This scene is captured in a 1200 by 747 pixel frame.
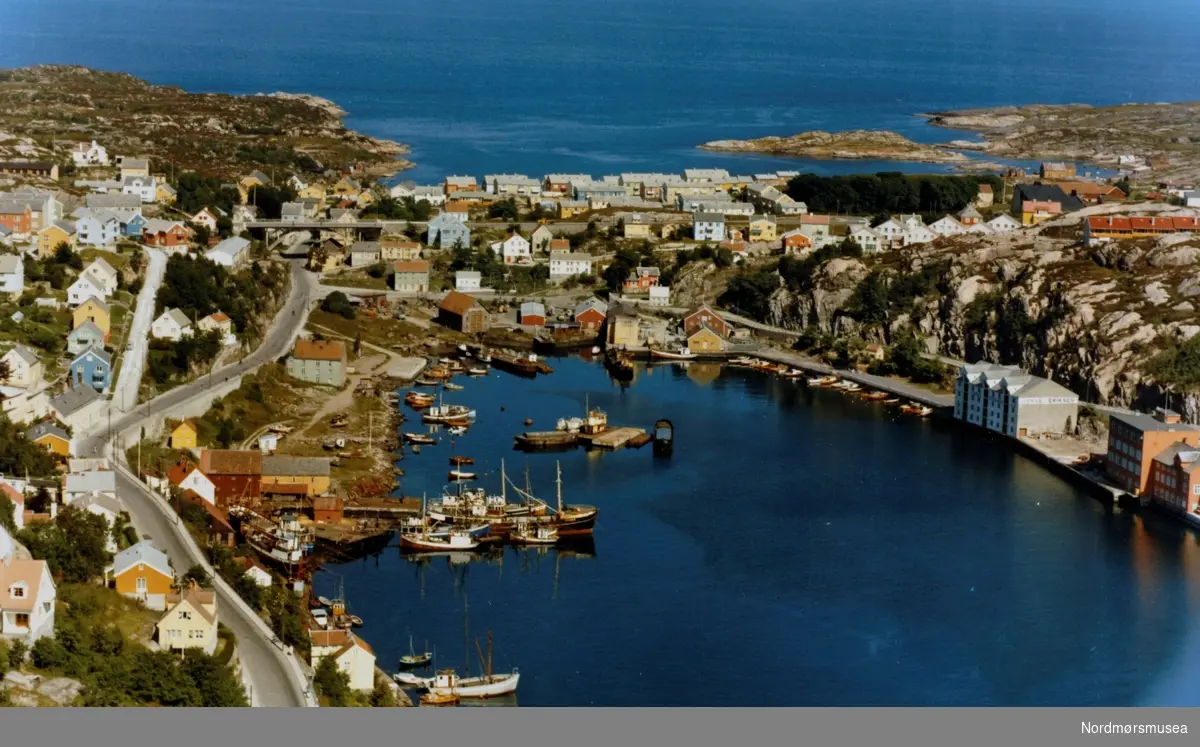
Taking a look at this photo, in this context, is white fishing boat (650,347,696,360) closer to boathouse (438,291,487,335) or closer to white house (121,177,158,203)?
boathouse (438,291,487,335)

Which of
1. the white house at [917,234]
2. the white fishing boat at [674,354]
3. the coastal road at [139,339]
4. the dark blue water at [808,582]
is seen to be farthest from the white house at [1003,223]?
the coastal road at [139,339]

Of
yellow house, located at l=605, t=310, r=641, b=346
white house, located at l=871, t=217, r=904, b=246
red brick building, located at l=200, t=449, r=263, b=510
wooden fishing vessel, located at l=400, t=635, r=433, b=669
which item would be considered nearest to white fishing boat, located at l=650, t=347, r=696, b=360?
yellow house, located at l=605, t=310, r=641, b=346

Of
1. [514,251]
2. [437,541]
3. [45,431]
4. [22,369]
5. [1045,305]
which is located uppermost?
[514,251]

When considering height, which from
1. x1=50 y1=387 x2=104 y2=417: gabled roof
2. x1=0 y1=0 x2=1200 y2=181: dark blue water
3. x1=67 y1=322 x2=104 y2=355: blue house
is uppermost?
x1=0 y1=0 x2=1200 y2=181: dark blue water

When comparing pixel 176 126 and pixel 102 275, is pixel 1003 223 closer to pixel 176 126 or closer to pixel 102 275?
pixel 102 275

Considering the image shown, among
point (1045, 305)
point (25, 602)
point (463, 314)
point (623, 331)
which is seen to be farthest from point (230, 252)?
point (25, 602)

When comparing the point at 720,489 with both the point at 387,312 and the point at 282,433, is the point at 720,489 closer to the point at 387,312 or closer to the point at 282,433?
the point at 282,433

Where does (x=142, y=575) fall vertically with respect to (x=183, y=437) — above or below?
below
